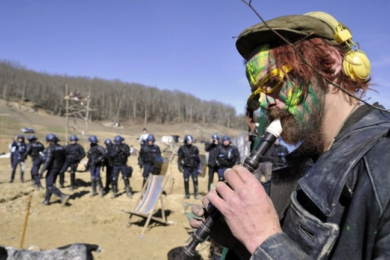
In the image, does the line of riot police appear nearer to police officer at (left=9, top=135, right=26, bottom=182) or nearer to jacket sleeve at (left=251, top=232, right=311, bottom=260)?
police officer at (left=9, top=135, right=26, bottom=182)

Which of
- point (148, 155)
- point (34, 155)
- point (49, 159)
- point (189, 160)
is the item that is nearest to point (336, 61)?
point (49, 159)

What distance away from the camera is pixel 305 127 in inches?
55.2

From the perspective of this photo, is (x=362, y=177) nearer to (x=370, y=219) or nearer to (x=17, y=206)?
(x=370, y=219)

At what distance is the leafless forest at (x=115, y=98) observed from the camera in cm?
7188

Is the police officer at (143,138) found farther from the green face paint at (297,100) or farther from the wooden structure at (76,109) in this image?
the green face paint at (297,100)

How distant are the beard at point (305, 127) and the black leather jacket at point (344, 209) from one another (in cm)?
30

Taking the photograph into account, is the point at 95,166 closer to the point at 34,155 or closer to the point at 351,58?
the point at 34,155

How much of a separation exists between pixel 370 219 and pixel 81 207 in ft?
34.7

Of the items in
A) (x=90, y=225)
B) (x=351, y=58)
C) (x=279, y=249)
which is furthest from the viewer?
(x=90, y=225)

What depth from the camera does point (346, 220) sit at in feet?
3.21

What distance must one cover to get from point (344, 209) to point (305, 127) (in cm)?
49

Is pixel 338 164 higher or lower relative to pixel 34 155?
higher

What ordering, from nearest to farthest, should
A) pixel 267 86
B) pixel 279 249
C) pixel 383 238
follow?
pixel 383 238, pixel 279 249, pixel 267 86


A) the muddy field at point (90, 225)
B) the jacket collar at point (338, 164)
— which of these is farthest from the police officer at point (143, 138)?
the jacket collar at point (338, 164)
